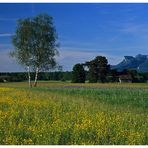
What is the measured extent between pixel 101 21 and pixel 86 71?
2.81 meters

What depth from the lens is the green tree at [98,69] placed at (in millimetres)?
13031

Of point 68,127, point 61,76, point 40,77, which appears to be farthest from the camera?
point 40,77

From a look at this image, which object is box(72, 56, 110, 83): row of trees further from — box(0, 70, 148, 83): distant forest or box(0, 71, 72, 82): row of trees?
box(0, 71, 72, 82): row of trees

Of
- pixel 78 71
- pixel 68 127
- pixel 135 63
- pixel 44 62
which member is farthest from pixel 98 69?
pixel 44 62

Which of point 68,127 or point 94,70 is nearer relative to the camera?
point 68,127

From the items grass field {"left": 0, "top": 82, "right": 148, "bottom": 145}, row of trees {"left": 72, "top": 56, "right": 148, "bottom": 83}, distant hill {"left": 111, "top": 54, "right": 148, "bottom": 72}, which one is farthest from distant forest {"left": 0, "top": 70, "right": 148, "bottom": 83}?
grass field {"left": 0, "top": 82, "right": 148, "bottom": 145}

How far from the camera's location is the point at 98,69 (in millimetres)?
14258

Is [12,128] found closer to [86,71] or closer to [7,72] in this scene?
[7,72]

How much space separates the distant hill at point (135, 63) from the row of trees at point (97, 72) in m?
0.37

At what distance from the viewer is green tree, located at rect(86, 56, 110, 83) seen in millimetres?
13031

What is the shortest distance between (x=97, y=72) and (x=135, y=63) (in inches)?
66.6

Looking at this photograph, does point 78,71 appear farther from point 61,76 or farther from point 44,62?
point 44,62

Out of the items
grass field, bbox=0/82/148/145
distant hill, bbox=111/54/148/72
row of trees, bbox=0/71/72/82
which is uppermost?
distant hill, bbox=111/54/148/72

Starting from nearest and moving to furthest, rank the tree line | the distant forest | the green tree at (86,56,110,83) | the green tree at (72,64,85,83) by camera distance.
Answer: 1. the green tree at (86,56,110,83)
2. the green tree at (72,64,85,83)
3. the tree line
4. the distant forest
